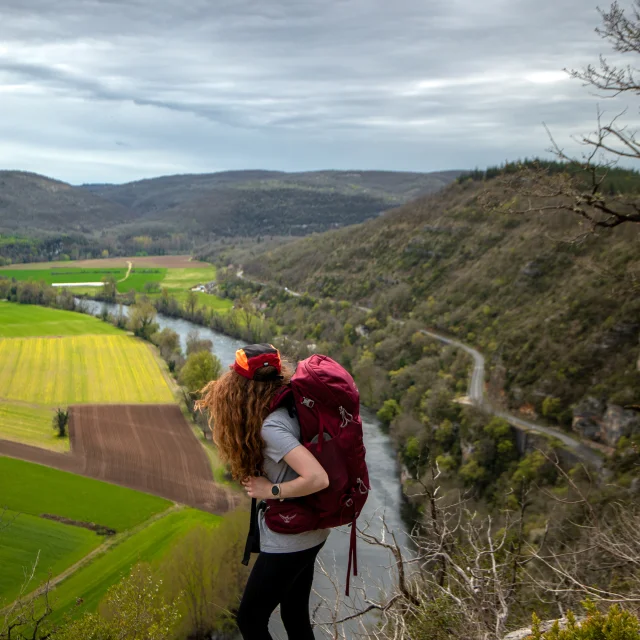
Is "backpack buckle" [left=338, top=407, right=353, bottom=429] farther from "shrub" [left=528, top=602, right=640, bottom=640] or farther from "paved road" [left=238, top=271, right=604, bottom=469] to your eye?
"paved road" [left=238, top=271, right=604, bottom=469]

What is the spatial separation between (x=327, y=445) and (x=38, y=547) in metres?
22.5

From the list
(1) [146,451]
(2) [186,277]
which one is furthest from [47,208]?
(1) [146,451]

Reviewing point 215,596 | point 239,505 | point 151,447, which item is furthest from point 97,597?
point 151,447

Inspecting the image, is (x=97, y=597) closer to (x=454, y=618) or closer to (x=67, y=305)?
(x=454, y=618)

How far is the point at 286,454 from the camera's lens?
2715mm

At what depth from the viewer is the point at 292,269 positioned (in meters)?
80.3

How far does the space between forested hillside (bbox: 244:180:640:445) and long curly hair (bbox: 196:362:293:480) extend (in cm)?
379

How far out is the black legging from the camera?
2.89 metres

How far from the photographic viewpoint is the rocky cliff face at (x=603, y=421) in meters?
24.5

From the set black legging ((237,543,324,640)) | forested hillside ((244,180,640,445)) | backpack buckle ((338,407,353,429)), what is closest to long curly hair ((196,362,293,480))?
backpack buckle ((338,407,353,429))

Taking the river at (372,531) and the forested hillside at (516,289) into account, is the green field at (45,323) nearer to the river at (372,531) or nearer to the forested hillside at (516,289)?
the river at (372,531)

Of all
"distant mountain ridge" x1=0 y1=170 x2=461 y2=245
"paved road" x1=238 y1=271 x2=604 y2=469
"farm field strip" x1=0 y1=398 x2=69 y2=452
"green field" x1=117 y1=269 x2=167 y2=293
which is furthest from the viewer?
"distant mountain ridge" x1=0 y1=170 x2=461 y2=245

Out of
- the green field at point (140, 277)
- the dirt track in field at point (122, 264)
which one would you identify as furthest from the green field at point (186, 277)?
the dirt track in field at point (122, 264)

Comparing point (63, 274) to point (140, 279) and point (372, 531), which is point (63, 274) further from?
point (372, 531)
